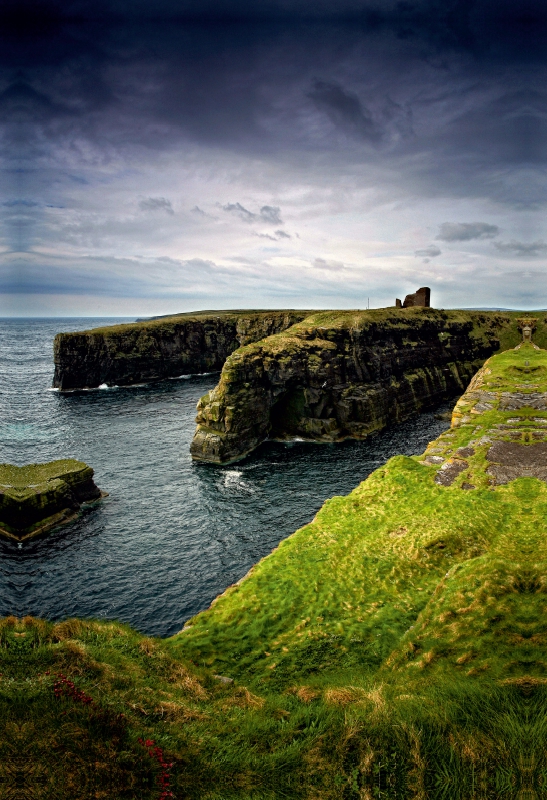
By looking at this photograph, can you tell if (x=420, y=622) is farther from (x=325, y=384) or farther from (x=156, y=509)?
(x=325, y=384)

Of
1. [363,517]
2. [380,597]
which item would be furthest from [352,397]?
[380,597]

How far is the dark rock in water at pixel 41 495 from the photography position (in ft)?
134

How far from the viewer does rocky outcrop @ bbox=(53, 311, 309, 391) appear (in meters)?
114

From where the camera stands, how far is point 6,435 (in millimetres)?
72188

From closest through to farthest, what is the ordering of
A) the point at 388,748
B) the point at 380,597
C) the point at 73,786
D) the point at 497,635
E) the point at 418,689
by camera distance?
the point at 73,786 → the point at 388,748 → the point at 418,689 → the point at 497,635 → the point at 380,597

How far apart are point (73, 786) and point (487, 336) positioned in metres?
135

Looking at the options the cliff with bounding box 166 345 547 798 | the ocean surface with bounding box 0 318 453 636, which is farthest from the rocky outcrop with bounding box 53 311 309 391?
the cliff with bounding box 166 345 547 798

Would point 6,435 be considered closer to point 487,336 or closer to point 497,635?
point 497,635

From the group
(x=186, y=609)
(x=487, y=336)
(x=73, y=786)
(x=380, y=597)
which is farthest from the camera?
(x=487, y=336)

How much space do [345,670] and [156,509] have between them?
34580mm

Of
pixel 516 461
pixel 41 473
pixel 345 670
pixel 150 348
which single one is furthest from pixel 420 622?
pixel 150 348

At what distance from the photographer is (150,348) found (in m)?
131

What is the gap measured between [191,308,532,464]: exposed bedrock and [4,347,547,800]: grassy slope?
4040 centimetres

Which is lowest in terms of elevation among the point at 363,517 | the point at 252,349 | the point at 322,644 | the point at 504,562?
the point at 322,644
